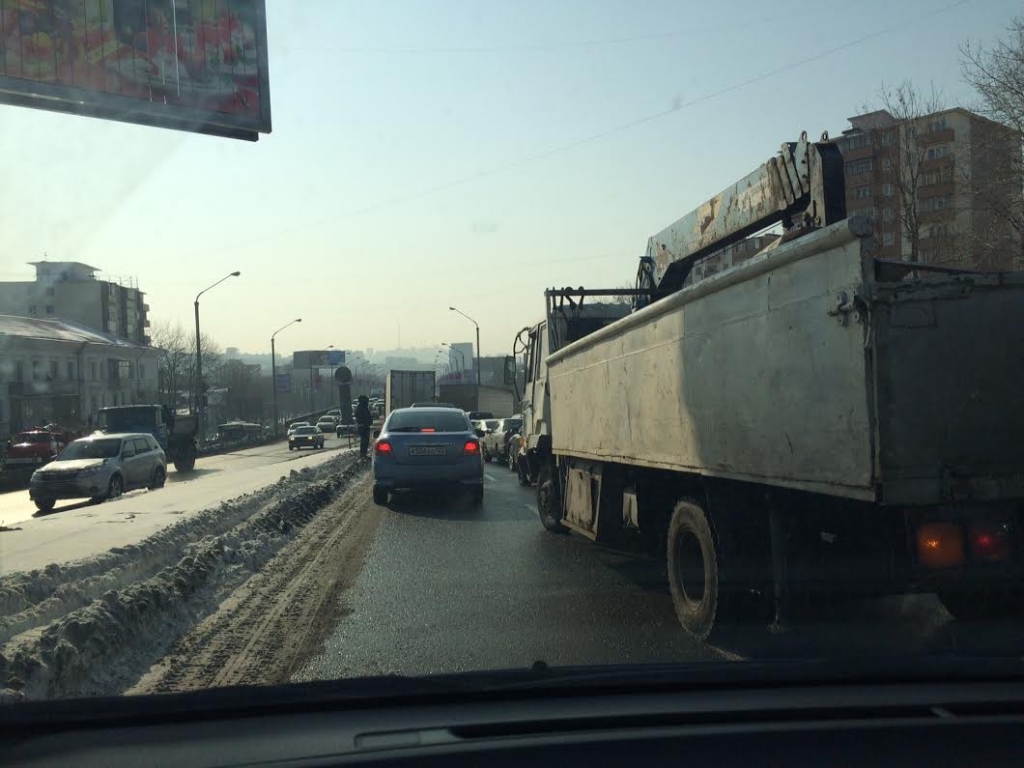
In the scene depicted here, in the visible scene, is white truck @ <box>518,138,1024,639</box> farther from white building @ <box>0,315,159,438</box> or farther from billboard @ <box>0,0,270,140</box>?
white building @ <box>0,315,159,438</box>

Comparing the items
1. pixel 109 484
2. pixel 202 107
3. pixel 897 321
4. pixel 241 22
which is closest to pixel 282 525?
pixel 202 107

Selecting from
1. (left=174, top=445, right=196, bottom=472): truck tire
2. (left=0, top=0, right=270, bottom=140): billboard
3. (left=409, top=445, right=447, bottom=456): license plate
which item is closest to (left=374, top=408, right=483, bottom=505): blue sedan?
(left=409, top=445, right=447, bottom=456): license plate

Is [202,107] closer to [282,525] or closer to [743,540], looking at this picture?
[282,525]

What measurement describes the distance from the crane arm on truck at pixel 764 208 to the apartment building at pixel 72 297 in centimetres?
8612

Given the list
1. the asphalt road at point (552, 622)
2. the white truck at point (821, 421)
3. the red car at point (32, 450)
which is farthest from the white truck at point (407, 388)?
the white truck at point (821, 421)

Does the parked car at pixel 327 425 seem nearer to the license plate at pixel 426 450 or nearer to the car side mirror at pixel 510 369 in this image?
the license plate at pixel 426 450

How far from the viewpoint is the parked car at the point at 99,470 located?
66.5 ft

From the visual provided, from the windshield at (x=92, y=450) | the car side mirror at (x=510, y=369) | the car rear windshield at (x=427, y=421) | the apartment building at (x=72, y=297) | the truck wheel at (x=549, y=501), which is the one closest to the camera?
the truck wheel at (x=549, y=501)

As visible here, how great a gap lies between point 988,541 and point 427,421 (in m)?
11.8

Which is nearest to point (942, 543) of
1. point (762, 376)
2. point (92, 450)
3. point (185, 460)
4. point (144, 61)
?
point (762, 376)

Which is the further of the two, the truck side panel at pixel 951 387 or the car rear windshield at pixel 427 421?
the car rear windshield at pixel 427 421

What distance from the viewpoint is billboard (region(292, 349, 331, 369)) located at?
4414 inches

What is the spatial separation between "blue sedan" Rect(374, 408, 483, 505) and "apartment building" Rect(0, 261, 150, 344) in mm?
80228

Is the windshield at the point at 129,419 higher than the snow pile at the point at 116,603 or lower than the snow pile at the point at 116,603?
higher
